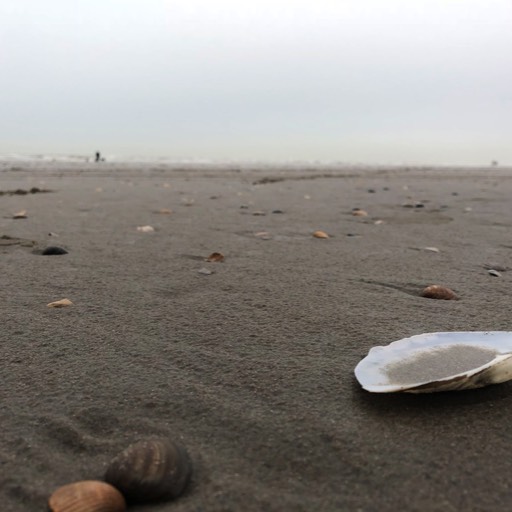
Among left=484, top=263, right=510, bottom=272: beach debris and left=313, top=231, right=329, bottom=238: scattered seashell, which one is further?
left=313, top=231, right=329, bottom=238: scattered seashell

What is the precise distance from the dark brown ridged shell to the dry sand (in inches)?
0.9

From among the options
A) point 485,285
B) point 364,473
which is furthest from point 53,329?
point 485,285

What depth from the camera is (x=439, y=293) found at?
2111 mm

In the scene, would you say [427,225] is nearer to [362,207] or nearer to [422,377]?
[362,207]

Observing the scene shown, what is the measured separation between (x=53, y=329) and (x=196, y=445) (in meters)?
0.85

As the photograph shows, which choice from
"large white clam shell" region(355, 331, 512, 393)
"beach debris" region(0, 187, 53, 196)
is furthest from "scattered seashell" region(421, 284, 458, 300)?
"beach debris" region(0, 187, 53, 196)

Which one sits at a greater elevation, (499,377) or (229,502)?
(499,377)

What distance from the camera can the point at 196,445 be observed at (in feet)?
3.54

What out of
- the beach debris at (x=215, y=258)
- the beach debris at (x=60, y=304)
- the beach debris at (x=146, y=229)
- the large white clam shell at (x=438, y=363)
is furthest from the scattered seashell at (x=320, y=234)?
the large white clam shell at (x=438, y=363)

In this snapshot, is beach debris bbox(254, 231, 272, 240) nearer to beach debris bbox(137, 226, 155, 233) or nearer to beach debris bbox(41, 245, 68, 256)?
beach debris bbox(137, 226, 155, 233)

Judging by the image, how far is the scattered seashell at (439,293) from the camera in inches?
82.8

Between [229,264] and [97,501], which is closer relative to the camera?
[97,501]

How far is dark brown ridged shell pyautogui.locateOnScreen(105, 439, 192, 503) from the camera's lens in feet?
3.01

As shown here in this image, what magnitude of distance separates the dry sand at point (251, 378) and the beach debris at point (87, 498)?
0.05m
